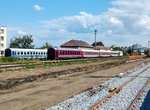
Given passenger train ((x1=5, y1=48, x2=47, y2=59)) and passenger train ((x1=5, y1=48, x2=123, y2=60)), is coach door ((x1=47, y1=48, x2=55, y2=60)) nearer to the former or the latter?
passenger train ((x1=5, y1=48, x2=123, y2=60))

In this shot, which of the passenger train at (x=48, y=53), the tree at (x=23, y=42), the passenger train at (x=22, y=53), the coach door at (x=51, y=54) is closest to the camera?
the coach door at (x=51, y=54)

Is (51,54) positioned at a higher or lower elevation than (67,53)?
lower

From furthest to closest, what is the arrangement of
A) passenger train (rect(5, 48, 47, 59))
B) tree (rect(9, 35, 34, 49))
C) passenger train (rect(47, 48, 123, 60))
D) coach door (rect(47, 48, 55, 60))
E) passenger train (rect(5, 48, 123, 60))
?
tree (rect(9, 35, 34, 49)), passenger train (rect(5, 48, 47, 59)), passenger train (rect(5, 48, 123, 60)), passenger train (rect(47, 48, 123, 60)), coach door (rect(47, 48, 55, 60))

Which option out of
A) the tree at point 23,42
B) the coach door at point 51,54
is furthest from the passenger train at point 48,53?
the tree at point 23,42

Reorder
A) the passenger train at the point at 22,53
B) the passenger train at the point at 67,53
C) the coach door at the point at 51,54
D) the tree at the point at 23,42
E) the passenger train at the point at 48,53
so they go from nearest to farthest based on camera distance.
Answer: the coach door at the point at 51,54, the passenger train at the point at 67,53, the passenger train at the point at 48,53, the passenger train at the point at 22,53, the tree at the point at 23,42

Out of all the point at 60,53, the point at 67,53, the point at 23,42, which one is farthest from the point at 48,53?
the point at 23,42

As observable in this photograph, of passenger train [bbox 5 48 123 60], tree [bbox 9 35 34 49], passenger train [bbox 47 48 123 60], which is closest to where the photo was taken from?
passenger train [bbox 47 48 123 60]

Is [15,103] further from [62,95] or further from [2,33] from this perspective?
[2,33]

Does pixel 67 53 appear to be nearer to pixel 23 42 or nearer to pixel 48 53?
pixel 48 53

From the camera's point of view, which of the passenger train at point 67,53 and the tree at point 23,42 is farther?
the tree at point 23,42

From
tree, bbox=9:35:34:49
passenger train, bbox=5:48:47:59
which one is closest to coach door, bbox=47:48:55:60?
passenger train, bbox=5:48:47:59

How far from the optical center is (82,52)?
A: 3312 inches

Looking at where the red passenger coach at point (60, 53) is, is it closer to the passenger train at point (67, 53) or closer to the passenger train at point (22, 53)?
the passenger train at point (67, 53)

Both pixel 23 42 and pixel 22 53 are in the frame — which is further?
pixel 23 42
